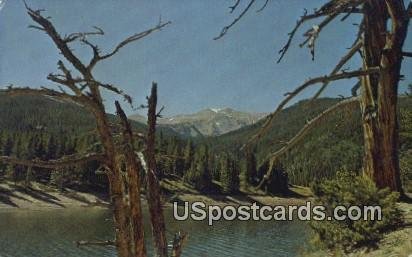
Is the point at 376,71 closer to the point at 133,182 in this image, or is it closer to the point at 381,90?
the point at 381,90

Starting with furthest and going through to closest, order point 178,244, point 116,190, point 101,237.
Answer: point 101,237, point 178,244, point 116,190

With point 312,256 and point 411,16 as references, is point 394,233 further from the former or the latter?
point 411,16

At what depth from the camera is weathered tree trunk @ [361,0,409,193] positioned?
23.6ft

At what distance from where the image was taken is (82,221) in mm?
74438

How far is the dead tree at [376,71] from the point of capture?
21.9ft

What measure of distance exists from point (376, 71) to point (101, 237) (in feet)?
172

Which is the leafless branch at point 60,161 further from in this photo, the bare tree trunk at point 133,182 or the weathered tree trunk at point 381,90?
the weathered tree trunk at point 381,90

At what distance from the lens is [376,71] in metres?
7.05

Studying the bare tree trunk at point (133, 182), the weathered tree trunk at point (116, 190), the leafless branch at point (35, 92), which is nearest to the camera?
the leafless branch at point (35, 92)

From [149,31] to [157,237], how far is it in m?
2.43

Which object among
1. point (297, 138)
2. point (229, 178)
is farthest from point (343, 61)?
A: point (229, 178)

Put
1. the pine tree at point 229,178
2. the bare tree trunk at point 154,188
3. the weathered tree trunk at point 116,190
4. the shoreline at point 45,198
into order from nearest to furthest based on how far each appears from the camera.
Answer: the weathered tree trunk at point 116,190 → the bare tree trunk at point 154,188 → the shoreline at point 45,198 → the pine tree at point 229,178

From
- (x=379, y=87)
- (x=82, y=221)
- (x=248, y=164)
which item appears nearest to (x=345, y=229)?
(x=379, y=87)

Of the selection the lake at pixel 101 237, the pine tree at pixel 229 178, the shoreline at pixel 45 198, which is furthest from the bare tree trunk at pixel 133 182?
the pine tree at pixel 229 178
